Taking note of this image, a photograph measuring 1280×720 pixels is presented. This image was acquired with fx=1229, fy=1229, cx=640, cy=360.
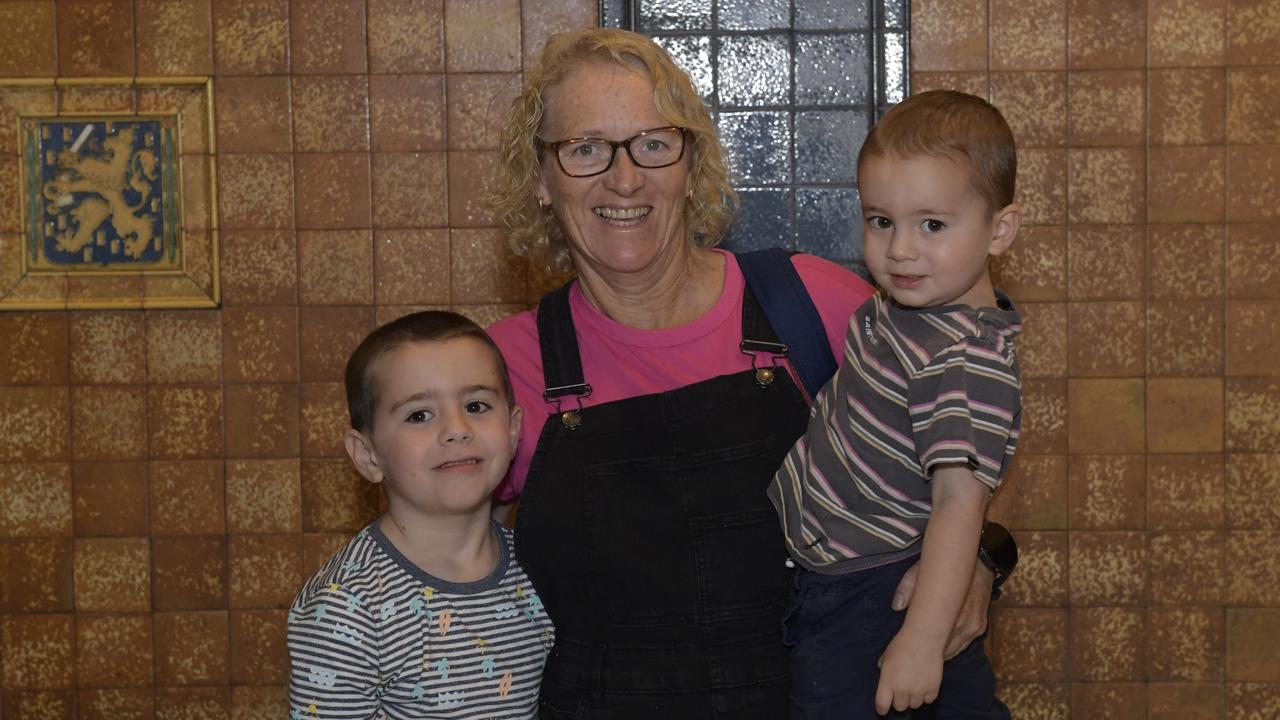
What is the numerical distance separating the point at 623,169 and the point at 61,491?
2.04 metres

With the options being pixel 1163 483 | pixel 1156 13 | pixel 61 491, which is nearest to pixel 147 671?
pixel 61 491

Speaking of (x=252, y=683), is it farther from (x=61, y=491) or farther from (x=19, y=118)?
(x=19, y=118)

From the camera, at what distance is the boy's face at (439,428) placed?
1839mm

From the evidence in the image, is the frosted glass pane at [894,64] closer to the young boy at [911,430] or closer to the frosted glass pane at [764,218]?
the frosted glass pane at [764,218]

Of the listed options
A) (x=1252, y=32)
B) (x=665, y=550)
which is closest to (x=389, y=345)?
(x=665, y=550)

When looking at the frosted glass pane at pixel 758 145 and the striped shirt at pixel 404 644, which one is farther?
the frosted glass pane at pixel 758 145

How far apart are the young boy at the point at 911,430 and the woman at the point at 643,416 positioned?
0.10 metres

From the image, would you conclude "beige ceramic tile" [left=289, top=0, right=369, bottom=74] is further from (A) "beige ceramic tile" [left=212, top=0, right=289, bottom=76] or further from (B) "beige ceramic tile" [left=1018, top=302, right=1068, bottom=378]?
(B) "beige ceramic tile" [left=1018, top=302, right=1068, bottom=378]

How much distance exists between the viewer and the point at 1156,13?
3.09m

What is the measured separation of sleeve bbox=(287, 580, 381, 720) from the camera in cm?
174

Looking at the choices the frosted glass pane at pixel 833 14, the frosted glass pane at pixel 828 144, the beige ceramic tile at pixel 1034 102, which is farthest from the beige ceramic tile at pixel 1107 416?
the frosted glass pane at pixel 833 14

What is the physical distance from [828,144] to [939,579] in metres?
1.72

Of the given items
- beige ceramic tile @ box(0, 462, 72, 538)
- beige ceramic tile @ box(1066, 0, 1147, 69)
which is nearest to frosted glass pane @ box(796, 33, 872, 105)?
beige ceramic tile @ box(1066, 0, 1147, 69)

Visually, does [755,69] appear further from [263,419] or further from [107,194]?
[107,194]
